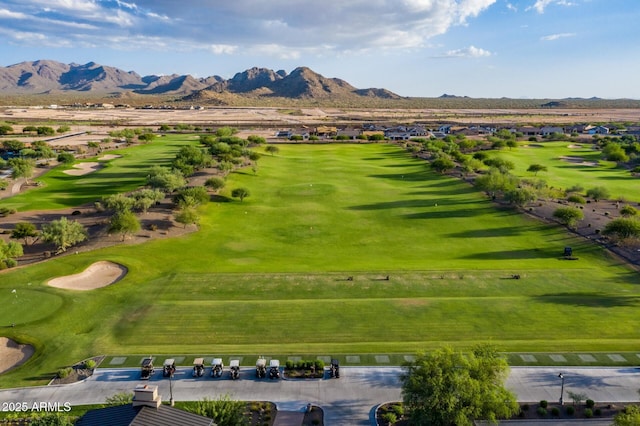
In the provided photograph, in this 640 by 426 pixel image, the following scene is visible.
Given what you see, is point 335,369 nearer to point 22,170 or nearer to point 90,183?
point 90,183

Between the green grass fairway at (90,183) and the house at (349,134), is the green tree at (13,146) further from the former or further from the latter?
the house at (349,134)

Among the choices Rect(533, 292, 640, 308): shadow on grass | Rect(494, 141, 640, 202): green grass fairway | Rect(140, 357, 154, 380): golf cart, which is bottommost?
Rect(140, 357, 154, 380): golf cart

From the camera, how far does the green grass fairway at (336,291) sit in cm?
3841

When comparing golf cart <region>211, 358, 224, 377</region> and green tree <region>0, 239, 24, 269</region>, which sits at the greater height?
green tree <region>0, 239, 24, 269</region>

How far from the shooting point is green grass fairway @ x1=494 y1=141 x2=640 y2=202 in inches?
4070

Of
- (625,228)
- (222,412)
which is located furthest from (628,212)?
(222,412)

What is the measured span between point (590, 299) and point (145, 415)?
44492 mm

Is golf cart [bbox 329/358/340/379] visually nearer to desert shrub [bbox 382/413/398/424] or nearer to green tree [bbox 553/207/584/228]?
desert shrub [bbox 382/413/398/424]

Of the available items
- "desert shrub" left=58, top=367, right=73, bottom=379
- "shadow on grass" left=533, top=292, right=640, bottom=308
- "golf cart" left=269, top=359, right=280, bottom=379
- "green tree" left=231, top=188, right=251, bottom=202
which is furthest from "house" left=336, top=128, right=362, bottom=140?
"desert shrub" left=58, top=367, right=73, bottom=379

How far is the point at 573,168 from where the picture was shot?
126 m

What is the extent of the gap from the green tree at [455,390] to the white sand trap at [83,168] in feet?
354

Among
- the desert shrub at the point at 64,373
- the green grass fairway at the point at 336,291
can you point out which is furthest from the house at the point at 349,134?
the desert shrub at the point at 64,373

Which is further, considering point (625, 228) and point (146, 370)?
point (625, 228)

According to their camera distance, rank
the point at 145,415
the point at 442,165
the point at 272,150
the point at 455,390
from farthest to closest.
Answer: the point at 272,150 < the point at 442,165 < the point at 455,390 < the point at 145,415
